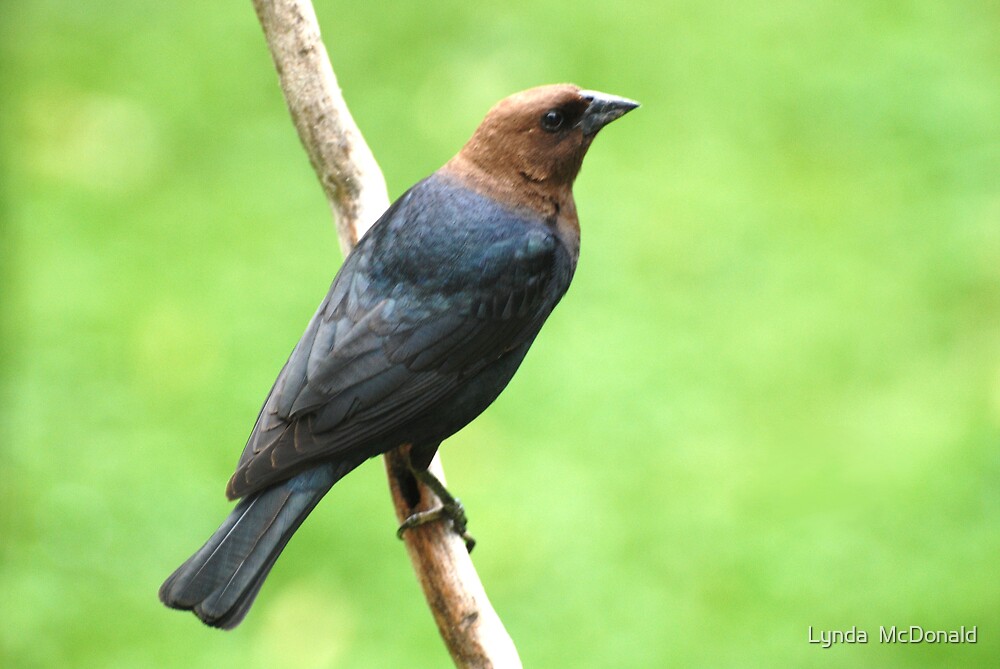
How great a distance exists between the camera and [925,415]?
5297mm

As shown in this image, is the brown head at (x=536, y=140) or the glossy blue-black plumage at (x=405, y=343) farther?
the brown head at (x=536, y=140)

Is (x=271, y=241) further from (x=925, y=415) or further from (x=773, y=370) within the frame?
(x=925, y=415)

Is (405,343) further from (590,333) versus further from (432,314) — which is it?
(590,333)

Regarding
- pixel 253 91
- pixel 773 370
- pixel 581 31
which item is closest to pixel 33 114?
pixel 253 91

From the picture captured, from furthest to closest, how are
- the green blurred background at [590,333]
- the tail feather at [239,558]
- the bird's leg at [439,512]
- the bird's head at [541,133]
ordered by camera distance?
1. the green blurred background at [590,333]
2. the bird's head at [541,133]
3. the bird's leg at [439,512]
4. the tail feather at [239,558]

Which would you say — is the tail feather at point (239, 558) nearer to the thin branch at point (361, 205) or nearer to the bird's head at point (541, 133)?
the thin branch at point (361, 205)

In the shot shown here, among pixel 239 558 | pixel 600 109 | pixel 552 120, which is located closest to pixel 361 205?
pixel 552 120

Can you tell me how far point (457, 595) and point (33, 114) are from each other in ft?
13.6

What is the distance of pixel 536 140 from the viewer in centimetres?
332

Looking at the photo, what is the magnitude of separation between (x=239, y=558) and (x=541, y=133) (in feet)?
3.99

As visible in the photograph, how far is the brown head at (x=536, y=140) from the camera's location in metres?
3.30

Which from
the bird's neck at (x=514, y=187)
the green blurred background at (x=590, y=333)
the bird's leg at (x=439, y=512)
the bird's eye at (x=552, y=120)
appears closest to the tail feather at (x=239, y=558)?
the bird's leg at (x=439, y=512)

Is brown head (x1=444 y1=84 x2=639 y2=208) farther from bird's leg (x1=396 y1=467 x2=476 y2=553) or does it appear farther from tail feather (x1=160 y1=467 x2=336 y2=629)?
tail feather (x1=160 y1=467 x2=336 y2=629)

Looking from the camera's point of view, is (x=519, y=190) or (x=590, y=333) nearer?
(x=519, y=190)
